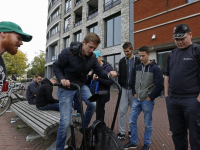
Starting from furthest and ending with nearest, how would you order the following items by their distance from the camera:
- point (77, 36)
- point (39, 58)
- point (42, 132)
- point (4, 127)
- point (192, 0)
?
point (39, 58) < point (77, 36) < point (192, 0) < point (4, 127) < point (42, 132)

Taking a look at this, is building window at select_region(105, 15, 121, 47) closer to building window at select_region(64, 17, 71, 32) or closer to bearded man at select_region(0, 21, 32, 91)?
building window at select_region(64, 17, 71, 32)

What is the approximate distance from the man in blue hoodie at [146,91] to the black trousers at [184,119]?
1.55ft

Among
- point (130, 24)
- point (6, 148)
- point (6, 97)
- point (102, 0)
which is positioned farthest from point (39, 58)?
point (6, 148)

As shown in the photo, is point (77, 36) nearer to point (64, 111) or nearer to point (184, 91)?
point (64, 111)

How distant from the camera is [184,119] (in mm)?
2217

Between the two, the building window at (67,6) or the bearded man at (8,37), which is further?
the building window at (67,6)

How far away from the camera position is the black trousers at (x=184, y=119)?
1.96 meters

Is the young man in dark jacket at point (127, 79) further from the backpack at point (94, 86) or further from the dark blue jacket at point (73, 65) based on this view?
the dark blue jacket at point (73, 65)

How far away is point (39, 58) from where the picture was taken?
47375 mm

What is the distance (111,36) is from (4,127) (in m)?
14.0

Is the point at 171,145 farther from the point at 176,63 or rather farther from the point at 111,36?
the point at 111,36

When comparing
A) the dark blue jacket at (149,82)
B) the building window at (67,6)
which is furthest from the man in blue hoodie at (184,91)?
the building window at (67,6)

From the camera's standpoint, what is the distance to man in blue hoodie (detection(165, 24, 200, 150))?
197cm

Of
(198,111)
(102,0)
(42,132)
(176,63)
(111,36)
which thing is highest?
(102,0)
